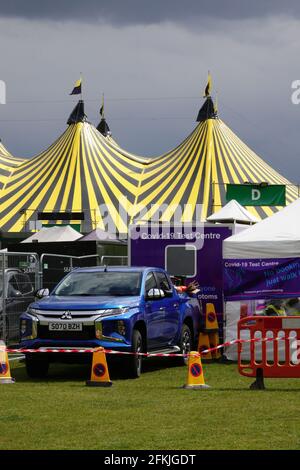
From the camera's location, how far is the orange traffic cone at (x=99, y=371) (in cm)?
1386

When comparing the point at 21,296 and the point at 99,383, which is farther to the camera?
the point at 21,296

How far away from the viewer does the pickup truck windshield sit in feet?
52.3

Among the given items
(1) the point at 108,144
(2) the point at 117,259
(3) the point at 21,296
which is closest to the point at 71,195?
(1) the point at 108,144

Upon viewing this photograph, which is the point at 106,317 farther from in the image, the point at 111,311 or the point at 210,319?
the point at 210,319

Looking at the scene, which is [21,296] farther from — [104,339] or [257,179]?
[257,179]

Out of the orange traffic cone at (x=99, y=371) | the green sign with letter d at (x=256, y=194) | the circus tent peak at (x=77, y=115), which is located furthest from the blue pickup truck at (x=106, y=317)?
the circus tent peak at (x=77, y=115)

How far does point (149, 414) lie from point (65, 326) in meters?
4.17

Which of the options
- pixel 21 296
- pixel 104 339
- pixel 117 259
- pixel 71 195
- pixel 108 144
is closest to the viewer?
pixel 104 339

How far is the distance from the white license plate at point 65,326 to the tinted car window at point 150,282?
1869mm

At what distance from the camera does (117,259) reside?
27.9m

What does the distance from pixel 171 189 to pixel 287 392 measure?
36937 mm

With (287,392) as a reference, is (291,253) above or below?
above

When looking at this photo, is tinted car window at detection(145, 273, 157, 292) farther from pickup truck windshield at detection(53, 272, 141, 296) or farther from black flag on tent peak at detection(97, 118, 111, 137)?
black flag on tent peak at detection(97, 118, 111, 137)
